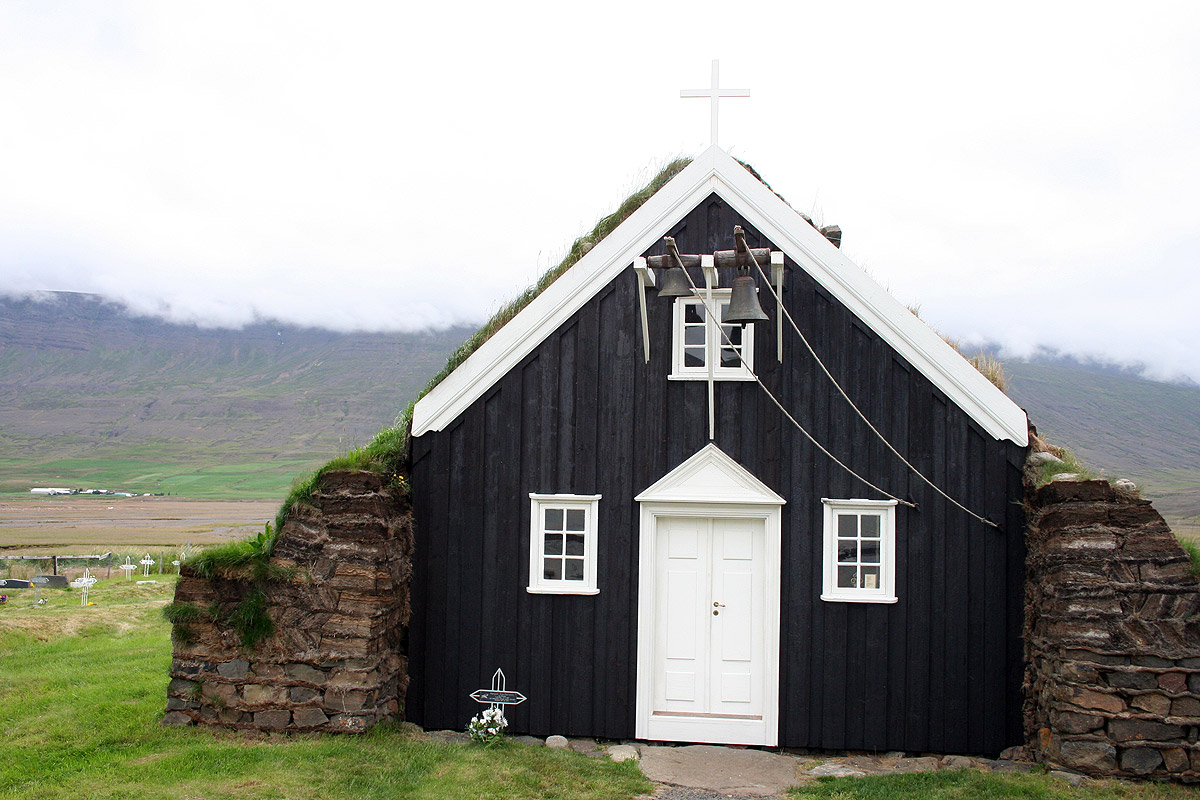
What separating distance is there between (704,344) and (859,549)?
262 centimetres

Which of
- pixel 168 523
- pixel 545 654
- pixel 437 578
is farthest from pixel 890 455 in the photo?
pixel 168 523

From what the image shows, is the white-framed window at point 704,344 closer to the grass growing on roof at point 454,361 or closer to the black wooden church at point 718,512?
the black wooden church at point 718,512

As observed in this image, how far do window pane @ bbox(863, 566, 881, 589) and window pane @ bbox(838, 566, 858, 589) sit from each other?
0.10 m

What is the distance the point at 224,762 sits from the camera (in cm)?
720

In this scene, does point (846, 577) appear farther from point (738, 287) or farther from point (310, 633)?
point (310, 633)

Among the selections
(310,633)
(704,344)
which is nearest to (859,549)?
(704,344)

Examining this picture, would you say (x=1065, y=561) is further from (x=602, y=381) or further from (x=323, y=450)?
(x=323, y=450)

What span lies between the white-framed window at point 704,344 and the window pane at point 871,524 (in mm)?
1850

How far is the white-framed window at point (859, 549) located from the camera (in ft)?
26.9

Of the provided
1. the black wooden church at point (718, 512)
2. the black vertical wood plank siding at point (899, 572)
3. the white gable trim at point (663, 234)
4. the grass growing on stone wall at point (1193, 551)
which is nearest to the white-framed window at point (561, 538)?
the black wooden church at point (718, 512)

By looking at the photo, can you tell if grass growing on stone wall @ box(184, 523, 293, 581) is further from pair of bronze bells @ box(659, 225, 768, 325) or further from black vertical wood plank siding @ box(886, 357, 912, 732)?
black vertical wood plank siding @ box(886, 357, 912, 732)

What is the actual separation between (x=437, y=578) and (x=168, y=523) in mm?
69918

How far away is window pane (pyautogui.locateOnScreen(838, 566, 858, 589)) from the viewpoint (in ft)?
27.1

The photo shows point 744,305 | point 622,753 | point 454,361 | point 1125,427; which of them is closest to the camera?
point 744,305
